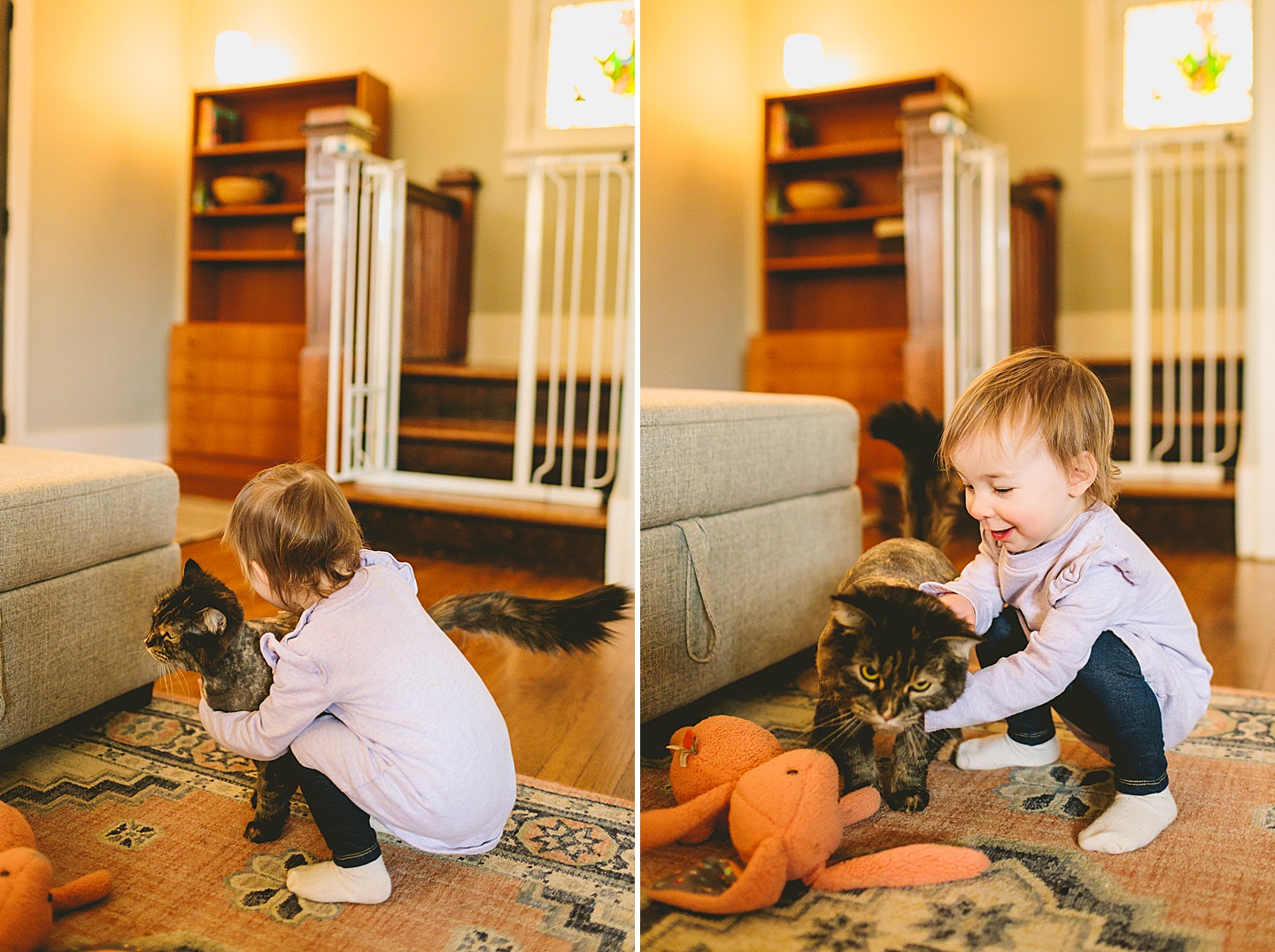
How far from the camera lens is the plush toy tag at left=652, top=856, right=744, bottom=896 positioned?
2.56ft

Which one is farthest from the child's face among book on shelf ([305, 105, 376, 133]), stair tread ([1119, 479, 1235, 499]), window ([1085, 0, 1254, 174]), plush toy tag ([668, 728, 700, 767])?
window ([1085, 0, 1254, 174])

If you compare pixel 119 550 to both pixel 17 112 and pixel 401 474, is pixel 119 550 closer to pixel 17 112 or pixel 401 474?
pixel 401 474

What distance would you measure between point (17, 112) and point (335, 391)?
402 mm

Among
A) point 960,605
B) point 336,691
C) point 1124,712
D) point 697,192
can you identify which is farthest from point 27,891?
point 697,192

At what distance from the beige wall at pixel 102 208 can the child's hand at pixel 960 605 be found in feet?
2.77

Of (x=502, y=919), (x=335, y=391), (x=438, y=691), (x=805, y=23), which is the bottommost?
(x=502, y=919)

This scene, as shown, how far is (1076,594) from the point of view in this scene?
3.05ft

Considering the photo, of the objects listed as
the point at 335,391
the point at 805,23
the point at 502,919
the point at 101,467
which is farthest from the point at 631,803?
the point at 805,23

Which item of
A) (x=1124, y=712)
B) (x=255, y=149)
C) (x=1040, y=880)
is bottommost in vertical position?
(x=1040, y=880)

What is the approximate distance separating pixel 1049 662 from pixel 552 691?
0.50 m

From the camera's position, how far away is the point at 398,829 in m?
0.85

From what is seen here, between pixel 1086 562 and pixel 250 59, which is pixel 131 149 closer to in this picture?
pixel 250 59

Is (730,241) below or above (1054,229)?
below

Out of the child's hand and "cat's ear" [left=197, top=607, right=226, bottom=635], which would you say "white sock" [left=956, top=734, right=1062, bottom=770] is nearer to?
the child's hand
